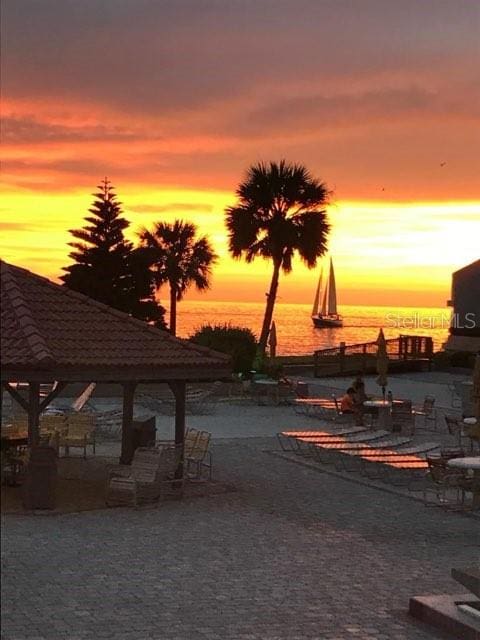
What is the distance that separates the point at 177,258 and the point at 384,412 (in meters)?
36.6

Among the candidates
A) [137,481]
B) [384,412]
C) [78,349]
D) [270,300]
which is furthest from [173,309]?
[137,481]

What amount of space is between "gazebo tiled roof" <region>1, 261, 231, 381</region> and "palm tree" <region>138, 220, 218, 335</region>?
139 ft

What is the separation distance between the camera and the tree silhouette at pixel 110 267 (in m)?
60.0

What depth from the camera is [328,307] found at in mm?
153875

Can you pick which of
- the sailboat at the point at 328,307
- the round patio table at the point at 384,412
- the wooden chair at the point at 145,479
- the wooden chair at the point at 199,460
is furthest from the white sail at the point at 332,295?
the wooden chair at the point at 145,479

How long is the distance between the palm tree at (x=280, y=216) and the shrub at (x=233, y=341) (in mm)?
5719

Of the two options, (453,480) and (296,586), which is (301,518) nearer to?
(453,480)

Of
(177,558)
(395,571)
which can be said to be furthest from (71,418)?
(395,571)

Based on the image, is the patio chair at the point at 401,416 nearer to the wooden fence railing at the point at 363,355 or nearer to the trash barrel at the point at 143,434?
the trash barrel at the point at 143,434

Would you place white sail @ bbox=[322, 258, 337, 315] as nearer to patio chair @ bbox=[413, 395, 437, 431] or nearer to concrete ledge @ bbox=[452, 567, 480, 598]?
patio chair @ bbox=[413, 395, 437, 431]

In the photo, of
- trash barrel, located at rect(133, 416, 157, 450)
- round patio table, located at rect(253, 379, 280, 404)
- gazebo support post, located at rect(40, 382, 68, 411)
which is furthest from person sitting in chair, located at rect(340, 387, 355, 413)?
gazebo support post, located at rect(40, 382, 68, 411)

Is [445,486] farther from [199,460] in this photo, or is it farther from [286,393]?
[286,393]

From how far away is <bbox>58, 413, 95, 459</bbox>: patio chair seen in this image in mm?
17688

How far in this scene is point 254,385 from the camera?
3177 cm
